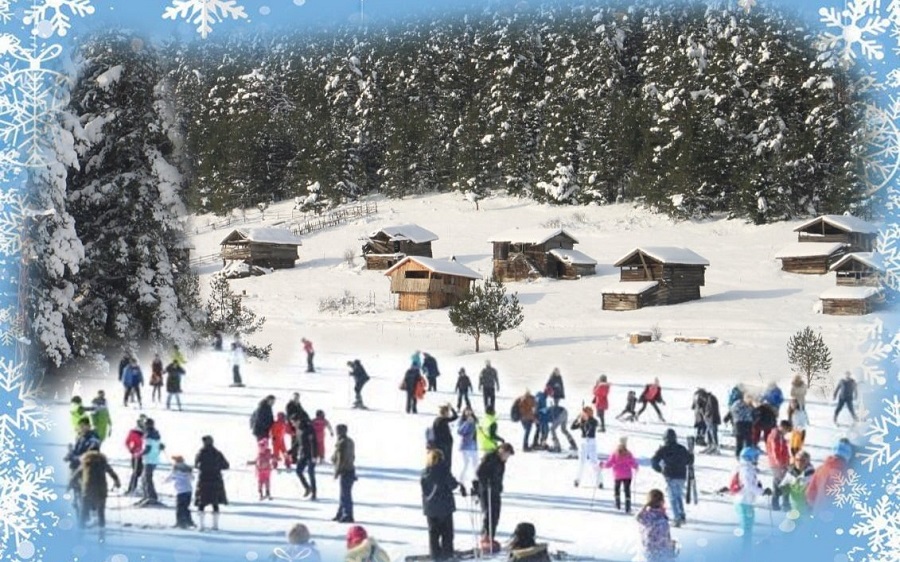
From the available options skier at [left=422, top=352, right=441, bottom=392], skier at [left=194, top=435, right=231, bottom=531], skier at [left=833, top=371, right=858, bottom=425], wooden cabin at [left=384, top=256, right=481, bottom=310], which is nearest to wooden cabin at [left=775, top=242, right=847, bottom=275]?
skier at [left=833, top=371, right=858, bottom=425]

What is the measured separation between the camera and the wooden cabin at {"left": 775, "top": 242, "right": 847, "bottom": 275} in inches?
628

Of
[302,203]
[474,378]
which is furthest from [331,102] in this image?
[474,378]

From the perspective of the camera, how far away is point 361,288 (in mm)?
21906

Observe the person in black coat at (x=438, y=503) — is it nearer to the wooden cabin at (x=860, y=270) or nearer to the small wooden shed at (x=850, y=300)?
the wooden cabin at (x=860, y=270)

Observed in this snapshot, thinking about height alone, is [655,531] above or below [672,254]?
below

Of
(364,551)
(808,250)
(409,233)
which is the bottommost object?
(364,551)

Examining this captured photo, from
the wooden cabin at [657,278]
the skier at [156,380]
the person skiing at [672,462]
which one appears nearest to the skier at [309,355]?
the skier at [156,380]

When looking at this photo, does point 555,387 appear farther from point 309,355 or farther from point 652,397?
point 309,355

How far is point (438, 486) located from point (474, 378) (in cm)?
686

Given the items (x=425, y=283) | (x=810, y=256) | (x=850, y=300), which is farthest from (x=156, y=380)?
(x=810, y=256)

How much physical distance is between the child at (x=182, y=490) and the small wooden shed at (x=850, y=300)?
30.9 feet

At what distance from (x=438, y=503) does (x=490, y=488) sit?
2.48ft

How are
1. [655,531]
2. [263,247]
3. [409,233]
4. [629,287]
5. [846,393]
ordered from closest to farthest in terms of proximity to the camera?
[655,531] → [846,393] → [263,247] → [409,233] → [629,287]

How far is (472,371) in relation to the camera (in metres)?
15.4
